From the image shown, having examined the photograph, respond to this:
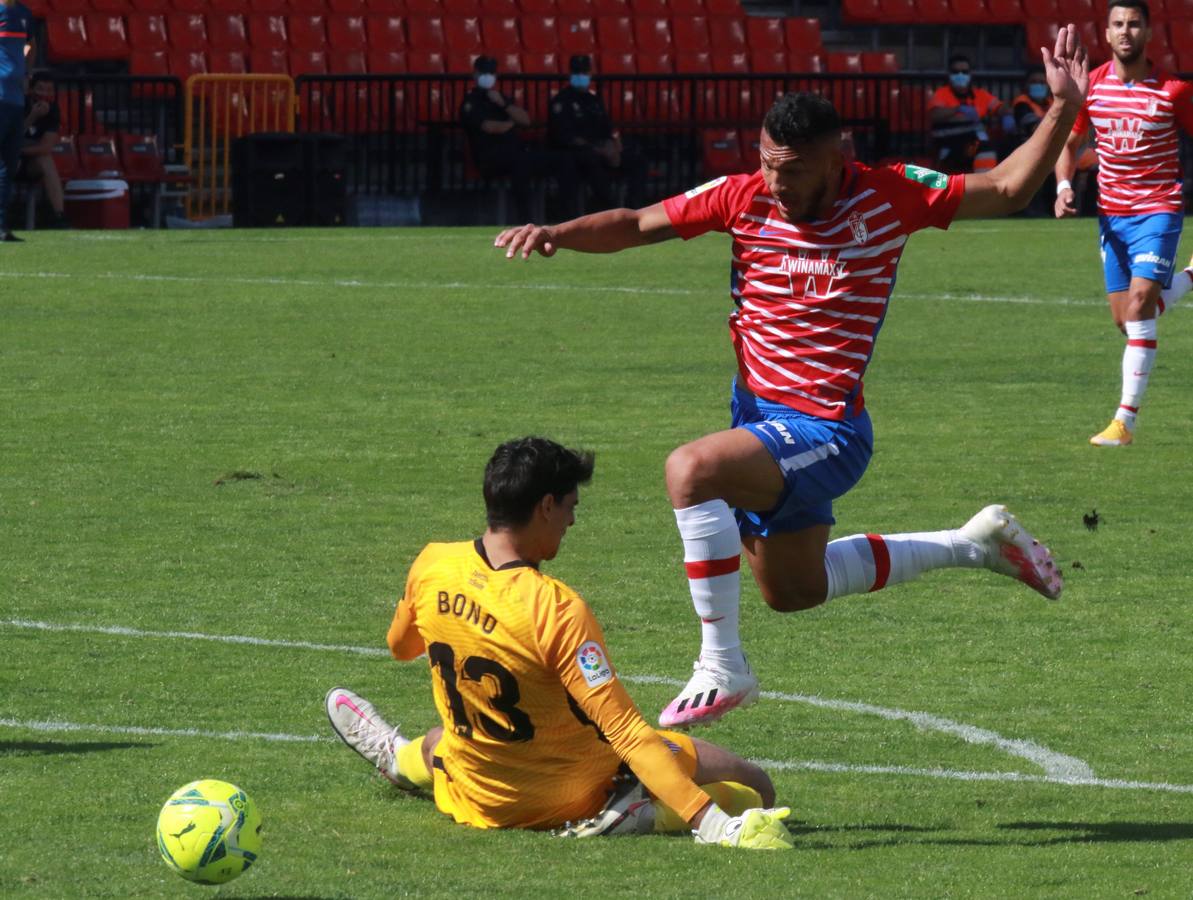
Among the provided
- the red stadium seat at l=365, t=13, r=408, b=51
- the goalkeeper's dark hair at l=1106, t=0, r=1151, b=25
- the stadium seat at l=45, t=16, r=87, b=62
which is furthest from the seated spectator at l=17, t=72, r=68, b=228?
the goalkeeper's dark hair at l=1106, t=0, r=1151, b=25

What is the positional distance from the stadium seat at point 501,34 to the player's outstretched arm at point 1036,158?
22969 mm

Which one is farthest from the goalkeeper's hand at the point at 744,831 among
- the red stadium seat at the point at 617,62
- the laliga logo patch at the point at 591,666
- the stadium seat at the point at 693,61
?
the stadium seat at the point at 693,61

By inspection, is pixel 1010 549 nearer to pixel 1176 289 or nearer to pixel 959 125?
pixel 1176 289

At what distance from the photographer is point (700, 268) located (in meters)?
20.6

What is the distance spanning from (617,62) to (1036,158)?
23.7m

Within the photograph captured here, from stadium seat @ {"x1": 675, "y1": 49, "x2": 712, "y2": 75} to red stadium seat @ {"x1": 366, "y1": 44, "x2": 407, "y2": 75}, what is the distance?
381 cm

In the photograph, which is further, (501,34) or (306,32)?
(501,34)

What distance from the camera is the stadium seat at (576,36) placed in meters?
29.4

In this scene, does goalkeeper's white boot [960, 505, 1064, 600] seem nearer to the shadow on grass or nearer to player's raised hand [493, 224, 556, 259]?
player's raised hand [493, 224, 556, 259]

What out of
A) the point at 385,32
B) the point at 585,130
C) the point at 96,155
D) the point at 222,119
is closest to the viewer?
the point at 96,155

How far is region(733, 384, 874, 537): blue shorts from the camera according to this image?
20.1 ft

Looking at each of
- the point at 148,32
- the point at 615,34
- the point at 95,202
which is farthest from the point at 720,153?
the point at 95,202

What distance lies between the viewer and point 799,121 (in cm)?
604

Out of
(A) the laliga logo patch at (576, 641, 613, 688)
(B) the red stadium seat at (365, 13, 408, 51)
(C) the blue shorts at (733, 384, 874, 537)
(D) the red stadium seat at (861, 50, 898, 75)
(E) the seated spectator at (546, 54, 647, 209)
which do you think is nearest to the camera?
(A) the laliga logo patch at (576, 641, 613, 688)
